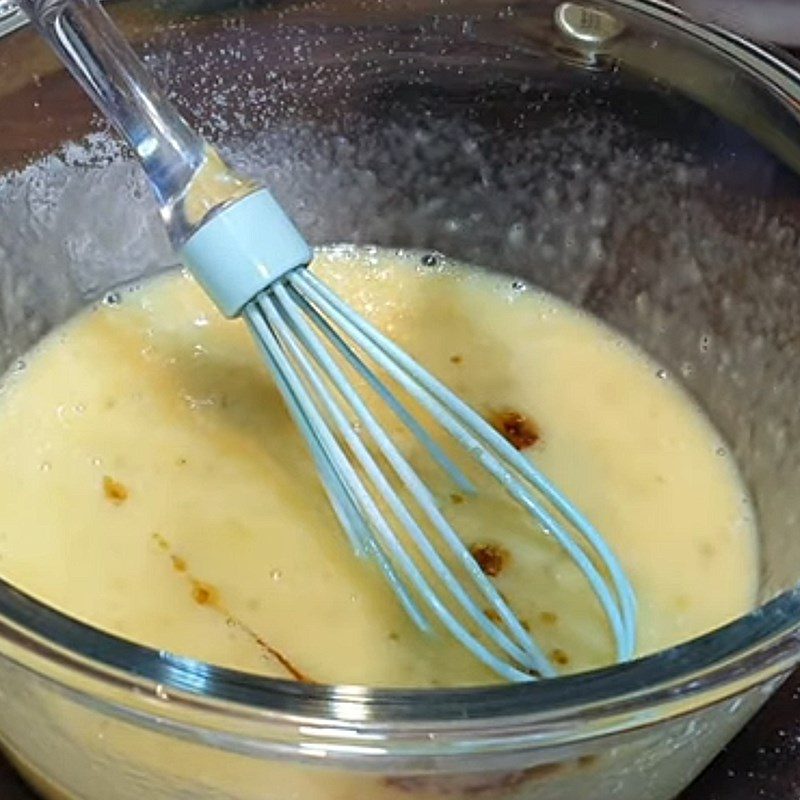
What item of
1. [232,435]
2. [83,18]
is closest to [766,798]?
[232,435]

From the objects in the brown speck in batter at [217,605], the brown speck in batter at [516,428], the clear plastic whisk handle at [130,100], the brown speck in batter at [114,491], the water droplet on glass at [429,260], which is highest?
the clear plastic whisk handle at [130,100]

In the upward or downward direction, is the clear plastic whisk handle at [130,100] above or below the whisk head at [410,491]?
above

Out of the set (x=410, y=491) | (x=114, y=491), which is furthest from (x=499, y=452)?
(x=114, y=491)

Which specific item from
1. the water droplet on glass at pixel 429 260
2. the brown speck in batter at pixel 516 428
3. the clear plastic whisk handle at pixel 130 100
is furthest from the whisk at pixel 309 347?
the water droplet on glass at pixel 429 260

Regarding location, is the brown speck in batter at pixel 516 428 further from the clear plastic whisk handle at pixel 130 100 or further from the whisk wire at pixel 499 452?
the clear plastic whisk handle at pixel 130 100

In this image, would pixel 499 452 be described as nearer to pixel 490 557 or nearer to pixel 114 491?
pixel 490 557

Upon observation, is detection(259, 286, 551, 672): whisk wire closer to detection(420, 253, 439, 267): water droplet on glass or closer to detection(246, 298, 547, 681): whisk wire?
detection(246, 298, 547, 681): whisk wire

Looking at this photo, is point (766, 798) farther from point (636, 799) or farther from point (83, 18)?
point (83, 18)
